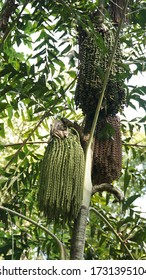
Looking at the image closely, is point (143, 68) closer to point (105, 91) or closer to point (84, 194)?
point (105, 91)

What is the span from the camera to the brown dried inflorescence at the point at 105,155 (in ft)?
8.04

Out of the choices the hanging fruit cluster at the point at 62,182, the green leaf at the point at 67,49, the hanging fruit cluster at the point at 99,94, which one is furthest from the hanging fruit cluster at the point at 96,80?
the green leaf at the point at 67,49

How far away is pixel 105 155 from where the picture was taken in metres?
2.46

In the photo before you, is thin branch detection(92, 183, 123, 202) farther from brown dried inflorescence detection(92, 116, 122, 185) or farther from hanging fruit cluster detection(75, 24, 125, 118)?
hanging fruit cluster detection(75, 24, 125, 118)

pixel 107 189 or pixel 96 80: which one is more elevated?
pixel 96 80

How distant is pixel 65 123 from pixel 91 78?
0.23 meters

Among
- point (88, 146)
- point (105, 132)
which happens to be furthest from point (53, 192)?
point (105, 132)

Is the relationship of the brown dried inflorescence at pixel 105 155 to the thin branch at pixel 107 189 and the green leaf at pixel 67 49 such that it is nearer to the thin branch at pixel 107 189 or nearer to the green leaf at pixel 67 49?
the thin branch at pixel 107 189

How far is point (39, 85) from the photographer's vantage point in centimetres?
260

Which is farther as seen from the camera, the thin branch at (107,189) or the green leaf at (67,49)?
the green leaf at (67,49)

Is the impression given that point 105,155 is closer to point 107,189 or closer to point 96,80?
point 107,189

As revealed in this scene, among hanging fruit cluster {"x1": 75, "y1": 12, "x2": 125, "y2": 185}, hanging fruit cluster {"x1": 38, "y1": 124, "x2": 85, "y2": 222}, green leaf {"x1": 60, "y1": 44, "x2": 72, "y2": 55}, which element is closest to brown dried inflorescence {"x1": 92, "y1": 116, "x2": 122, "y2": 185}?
hanging fruit cluster {"x1": 75, "y1": 12, "x2": 125, "y2": 185}

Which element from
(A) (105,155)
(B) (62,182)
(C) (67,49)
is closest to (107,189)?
(A) (105,155)

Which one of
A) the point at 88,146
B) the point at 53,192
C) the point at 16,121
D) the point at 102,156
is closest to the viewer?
the point at 53,192
